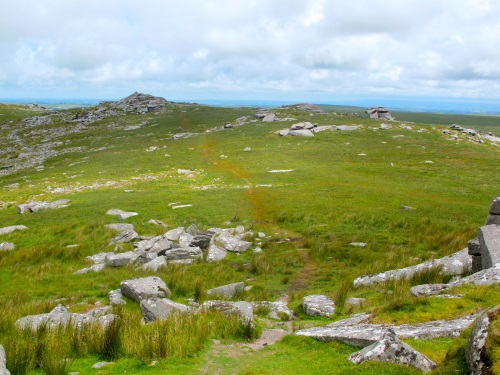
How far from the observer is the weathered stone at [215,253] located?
73.1ft

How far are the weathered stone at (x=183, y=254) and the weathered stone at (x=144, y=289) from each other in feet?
18.2

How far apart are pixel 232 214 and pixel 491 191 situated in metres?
23.5

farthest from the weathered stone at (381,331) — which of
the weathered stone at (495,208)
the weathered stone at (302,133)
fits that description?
the weathered stone at (302,133)

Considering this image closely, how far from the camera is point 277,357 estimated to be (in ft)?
30.7

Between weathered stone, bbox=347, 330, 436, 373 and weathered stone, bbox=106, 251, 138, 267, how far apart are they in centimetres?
1681

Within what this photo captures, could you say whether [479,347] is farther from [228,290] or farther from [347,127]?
[347,127]

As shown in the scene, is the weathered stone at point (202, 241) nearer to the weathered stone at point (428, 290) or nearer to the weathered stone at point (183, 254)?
the weathered stone at point (183, 254)

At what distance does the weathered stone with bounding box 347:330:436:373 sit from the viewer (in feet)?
23.6

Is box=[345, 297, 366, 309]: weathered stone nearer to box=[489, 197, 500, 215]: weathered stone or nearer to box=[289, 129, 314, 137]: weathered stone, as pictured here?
box=[489, 197, 500, 215]: weathered stone

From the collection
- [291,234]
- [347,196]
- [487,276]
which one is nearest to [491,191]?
[347,196]

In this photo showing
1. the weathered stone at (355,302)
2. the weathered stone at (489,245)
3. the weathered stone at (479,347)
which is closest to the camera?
the weathered stone at (479,347)

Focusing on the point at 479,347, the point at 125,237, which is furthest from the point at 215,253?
the point at 479,347

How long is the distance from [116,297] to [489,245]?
550 inches

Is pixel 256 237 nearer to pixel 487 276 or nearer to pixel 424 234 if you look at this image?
pixel 424 234
